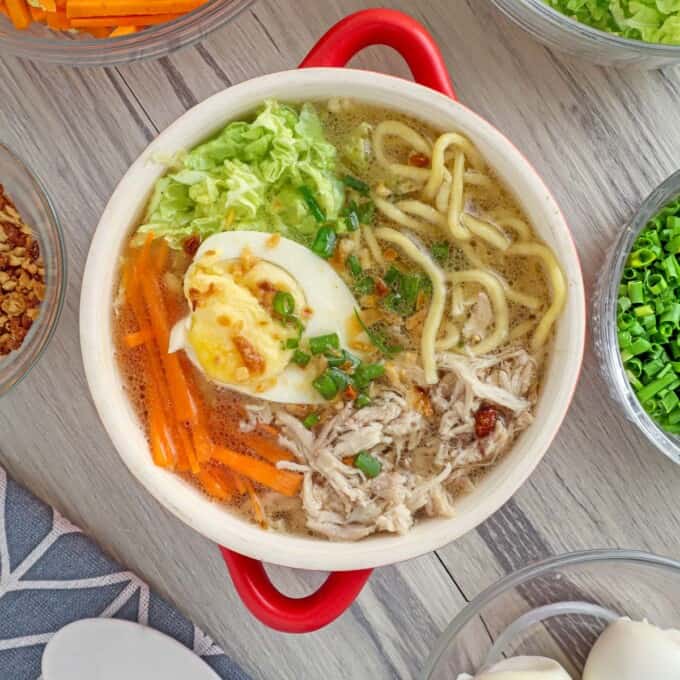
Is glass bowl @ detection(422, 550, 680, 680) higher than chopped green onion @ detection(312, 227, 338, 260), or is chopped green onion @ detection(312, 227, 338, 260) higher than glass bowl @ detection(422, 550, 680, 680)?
chopped green onion @ detection(312, 227, 338, 260)

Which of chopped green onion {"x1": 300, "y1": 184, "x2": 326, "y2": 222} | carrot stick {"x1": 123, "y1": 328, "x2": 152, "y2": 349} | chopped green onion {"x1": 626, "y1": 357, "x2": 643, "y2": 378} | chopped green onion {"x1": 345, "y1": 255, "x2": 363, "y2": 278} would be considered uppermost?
chopped green onion {"x1": 300, "y1": 184, "x2": 326, "y2": 222}

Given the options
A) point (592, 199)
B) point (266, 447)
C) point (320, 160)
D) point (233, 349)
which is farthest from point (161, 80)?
point (592, 199)

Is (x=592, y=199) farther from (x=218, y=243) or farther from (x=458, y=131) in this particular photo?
(x=218, y=243)

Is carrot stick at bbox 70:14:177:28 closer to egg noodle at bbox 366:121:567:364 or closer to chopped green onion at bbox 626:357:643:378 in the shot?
egg noodle at bbox 366:121:567:364

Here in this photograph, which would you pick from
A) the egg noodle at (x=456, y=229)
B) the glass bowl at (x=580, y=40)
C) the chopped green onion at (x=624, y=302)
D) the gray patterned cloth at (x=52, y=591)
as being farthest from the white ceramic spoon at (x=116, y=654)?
the glass bowl at (x=580, y=40)

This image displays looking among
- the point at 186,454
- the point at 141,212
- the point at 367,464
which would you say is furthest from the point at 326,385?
the point at 141,212

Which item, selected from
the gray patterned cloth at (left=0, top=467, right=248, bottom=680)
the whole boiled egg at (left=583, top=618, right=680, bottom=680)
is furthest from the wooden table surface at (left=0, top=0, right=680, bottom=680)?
the whole boiled egg at (left=583, top=618, right=680, bottom=680)

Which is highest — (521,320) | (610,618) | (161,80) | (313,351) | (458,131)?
(161,80)
